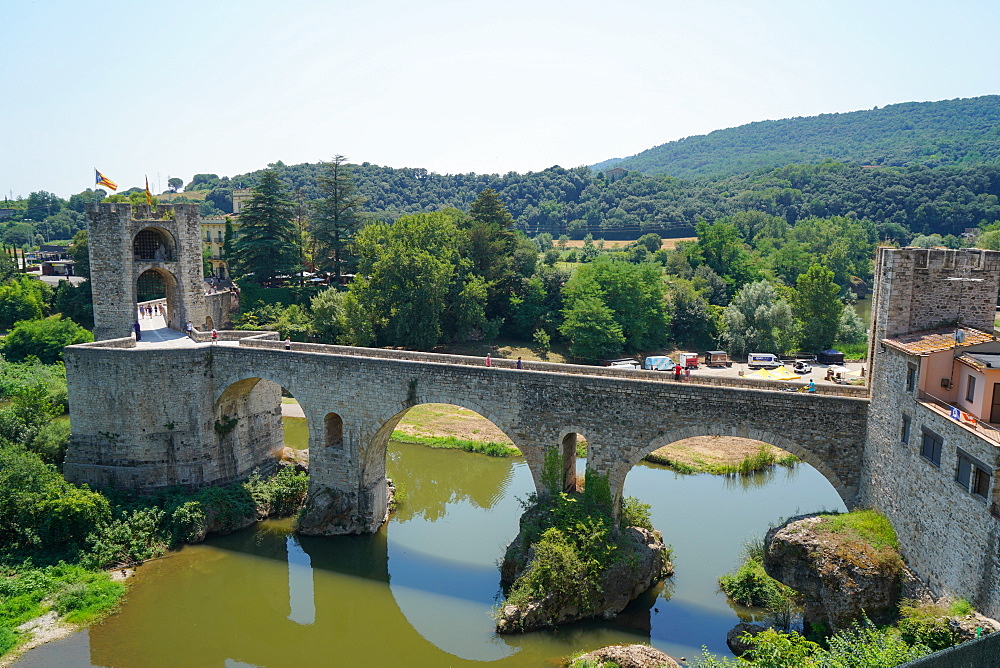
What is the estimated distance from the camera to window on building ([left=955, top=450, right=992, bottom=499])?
502 inches

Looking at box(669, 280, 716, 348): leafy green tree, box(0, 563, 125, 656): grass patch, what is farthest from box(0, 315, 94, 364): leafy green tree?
box(669, 280, 716, 348): leafy green tree

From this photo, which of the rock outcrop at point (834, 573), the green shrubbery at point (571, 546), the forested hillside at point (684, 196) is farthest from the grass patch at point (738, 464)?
the forested hillside at point (684, 196)

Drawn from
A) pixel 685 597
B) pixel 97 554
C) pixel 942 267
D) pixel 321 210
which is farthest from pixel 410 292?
pixel 942 267

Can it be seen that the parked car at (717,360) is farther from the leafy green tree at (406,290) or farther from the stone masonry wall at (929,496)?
the stone masonry wall at (929,496)

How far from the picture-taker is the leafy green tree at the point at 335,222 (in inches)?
2119

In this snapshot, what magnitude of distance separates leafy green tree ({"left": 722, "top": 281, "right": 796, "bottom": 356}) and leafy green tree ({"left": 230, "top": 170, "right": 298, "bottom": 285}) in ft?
101

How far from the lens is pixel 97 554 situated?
21.7m

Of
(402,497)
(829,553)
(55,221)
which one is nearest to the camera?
(829,553)

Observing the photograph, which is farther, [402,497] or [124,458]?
[402,497]

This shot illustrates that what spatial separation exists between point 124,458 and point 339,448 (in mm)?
7535

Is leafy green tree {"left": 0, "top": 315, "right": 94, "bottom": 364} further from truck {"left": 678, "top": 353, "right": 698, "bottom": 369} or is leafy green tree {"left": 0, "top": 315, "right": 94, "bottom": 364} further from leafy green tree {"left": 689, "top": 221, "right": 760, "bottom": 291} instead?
leafy green tree {"left": 689, "top": 221, "right": 760, "bottom": 291}

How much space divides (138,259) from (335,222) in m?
27.0

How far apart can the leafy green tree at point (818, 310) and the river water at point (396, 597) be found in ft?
77.9

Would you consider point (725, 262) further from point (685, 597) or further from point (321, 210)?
point (685, 597)
